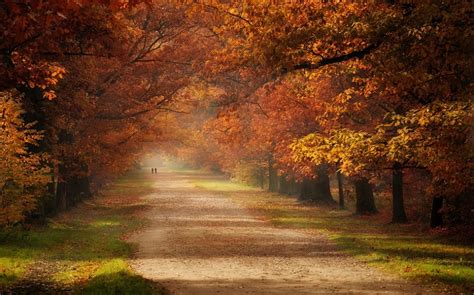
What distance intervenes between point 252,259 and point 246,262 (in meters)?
0.59

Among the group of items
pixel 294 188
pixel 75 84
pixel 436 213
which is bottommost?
pixel 436 213

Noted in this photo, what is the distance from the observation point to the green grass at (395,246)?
1412 cm

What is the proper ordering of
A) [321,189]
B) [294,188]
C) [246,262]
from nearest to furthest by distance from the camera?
[246,262] < [321,189] < [294,188]

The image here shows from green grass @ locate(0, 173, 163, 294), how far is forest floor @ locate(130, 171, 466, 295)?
2.33 feet

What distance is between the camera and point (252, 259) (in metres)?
16.8

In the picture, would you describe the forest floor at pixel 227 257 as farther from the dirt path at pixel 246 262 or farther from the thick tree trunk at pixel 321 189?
the thick tree trunk at pixel 321 189

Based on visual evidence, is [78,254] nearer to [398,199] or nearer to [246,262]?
[246,262]

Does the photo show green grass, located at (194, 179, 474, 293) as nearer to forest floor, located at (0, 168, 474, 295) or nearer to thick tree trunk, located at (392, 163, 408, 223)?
forest floor, located at (0, 168, 474, 295)

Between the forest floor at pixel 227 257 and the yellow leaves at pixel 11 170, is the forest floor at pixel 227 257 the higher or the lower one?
the lower one

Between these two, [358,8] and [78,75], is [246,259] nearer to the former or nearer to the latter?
[358,8]

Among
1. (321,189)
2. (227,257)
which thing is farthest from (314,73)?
(321,189)

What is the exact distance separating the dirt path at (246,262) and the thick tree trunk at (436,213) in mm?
4397

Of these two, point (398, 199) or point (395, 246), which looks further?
point (398, 199)

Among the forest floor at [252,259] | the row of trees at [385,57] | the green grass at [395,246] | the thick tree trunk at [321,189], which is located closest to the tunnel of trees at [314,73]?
the row of trees at [385,57]
